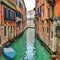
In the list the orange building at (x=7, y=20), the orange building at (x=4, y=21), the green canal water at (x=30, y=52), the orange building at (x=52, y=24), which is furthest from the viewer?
the orange building at (x=7, y=20)

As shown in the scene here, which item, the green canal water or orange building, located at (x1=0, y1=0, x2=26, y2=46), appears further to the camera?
orange building, located at (x1=0, y1=0, x2=26, y2=46)

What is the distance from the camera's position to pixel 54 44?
1759 centimetres

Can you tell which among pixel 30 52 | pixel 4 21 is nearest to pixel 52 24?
pixel 30 52

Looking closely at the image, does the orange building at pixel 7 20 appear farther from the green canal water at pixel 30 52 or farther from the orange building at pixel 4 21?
the green canal water at pixel 30 52

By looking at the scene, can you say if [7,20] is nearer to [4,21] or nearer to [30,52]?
[4,21]

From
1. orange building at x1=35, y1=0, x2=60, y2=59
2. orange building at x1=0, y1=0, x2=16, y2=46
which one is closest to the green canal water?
orange building at x1=35, y1=0, x2=60, y2=59

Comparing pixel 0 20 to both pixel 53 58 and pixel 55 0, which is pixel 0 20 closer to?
pixel 55 0

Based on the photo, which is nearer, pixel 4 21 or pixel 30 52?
pixel 30 52

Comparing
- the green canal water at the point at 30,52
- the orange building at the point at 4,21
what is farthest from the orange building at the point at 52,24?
the orange building at the point at 4,21

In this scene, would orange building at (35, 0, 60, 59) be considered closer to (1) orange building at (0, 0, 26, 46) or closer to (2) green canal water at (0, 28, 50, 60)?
(2) green canal water at (0, 28, 50, 60)

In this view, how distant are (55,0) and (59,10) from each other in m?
1.95

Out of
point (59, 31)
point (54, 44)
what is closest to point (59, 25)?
point (59, 31)

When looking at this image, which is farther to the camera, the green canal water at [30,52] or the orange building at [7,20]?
the orange building at [7,20]

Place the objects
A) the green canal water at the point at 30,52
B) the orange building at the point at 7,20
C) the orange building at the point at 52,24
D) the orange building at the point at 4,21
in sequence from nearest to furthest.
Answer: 1. the orange building at the point at 52,24
2. the green canal water at the point at 30,52
3. the orange building at the point at 4,21
4. the orange building at the point at 7,20
